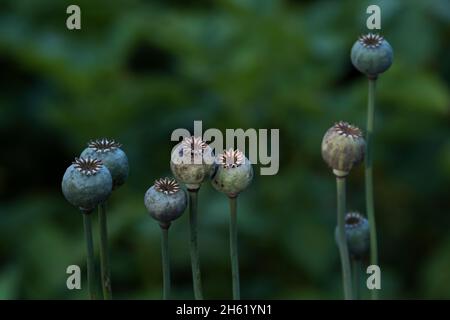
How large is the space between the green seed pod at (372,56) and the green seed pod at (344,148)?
0.21 ft

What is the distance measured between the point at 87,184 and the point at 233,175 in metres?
0.11

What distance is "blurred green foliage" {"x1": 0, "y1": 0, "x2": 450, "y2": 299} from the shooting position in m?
1.49

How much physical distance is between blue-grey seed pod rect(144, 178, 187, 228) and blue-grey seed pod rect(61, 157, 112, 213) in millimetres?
38

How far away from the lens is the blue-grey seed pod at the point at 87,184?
2.02 feet

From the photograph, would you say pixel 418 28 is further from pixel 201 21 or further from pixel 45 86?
pixel 45 86

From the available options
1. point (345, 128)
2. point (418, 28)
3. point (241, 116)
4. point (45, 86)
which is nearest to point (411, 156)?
point (418, 28)

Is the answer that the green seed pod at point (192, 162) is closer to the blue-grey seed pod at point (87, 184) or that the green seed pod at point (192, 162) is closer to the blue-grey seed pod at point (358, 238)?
the blue-grey seed pod at point (87, 184)

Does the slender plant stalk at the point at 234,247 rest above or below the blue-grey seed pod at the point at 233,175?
below

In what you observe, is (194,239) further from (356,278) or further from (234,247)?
(356,278)

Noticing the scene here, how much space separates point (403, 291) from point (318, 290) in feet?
0.73

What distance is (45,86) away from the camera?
1.95 metres

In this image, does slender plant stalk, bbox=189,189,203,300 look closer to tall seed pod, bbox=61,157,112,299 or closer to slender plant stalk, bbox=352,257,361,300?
tall seed pod, bbox=61,157,112,299

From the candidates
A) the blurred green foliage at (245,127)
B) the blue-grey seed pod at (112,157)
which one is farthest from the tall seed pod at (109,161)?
the blurred green foliage at (245,127)

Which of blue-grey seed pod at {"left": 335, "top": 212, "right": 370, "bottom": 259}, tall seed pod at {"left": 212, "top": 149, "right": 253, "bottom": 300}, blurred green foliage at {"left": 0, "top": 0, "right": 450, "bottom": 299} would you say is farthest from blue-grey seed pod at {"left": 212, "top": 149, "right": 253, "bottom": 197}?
blurred green foliage at {"left": 0, "top": 0, "right": 450, "bottom": 299}
